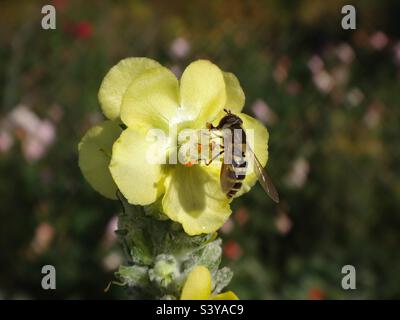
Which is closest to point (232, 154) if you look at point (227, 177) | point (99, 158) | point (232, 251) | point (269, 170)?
point (227, 177)

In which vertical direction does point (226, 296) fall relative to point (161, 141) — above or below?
below

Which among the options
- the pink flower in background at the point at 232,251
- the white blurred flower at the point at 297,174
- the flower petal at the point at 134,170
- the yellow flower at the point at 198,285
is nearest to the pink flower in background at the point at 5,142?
the pink flower in background at the point at 232,251

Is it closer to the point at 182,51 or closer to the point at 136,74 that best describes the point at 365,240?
the point at 182,51

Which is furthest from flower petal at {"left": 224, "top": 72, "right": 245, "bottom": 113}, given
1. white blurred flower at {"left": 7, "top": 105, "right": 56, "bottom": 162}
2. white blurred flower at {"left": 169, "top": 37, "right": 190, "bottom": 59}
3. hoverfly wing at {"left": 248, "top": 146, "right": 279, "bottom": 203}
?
white blurred flower at {"left": 169, "top": 37, "right": 190, "bottom": 59}

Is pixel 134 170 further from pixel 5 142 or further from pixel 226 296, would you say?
pixel 5 142

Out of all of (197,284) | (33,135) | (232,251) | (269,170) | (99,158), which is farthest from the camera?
(269,170)
